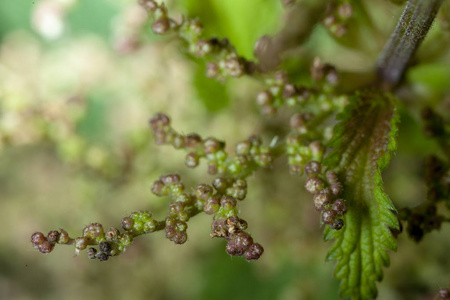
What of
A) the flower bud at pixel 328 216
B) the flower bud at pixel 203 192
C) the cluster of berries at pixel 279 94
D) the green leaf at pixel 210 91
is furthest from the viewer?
the green leaf at pixel 210 91

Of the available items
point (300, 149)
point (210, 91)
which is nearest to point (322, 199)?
point (300, 149)

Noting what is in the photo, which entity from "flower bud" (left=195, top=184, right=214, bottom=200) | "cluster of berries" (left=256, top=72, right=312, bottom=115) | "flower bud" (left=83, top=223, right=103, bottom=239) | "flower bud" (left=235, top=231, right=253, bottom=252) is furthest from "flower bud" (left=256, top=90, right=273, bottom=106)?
"flower bud" (left=83, top=223, right=103, bottom=239)

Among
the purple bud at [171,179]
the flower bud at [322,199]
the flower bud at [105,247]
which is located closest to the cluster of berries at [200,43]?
the purple bud at [171,179]

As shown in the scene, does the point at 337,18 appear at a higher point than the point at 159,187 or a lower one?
higher

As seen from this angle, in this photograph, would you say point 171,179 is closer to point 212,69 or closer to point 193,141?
point 193,141

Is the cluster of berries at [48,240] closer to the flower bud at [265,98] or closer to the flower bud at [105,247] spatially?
the flower bud at [105,247]

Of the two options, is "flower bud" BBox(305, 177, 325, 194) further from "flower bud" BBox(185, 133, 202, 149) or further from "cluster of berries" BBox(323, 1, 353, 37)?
"cluster of berries" BBox(323, 1, 353, 37)
